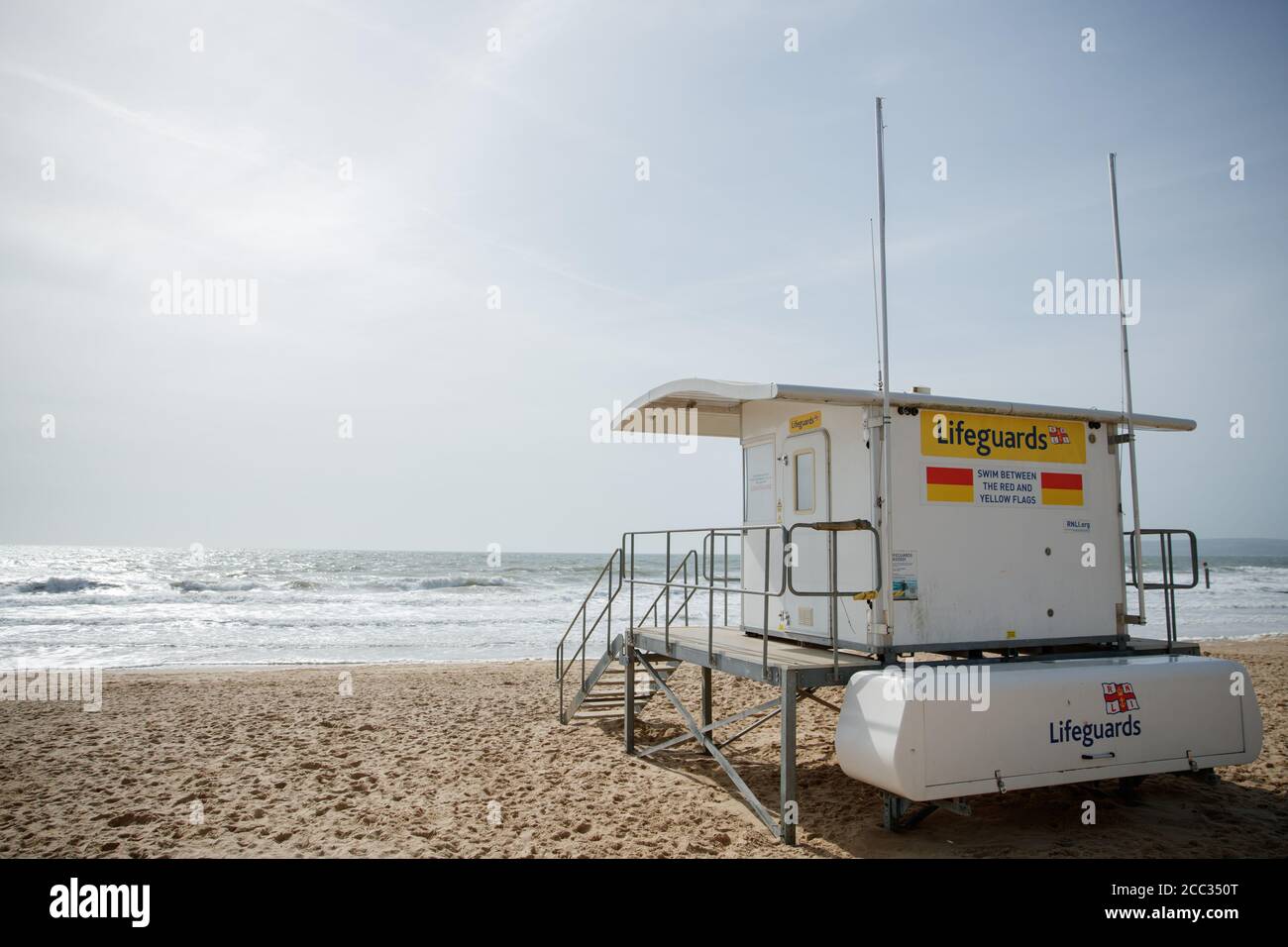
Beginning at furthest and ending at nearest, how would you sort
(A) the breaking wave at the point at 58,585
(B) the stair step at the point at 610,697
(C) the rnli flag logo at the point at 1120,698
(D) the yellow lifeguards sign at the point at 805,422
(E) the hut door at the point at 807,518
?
(A) the breaking wave at the point at 58,585, (B) the stair step at the point at 610,697, (D) the yellow lifeguards sign at the point at 805,422, (E) the hut door at the point at 807,518, (C) the rnli flag logo at the point at 1120,698

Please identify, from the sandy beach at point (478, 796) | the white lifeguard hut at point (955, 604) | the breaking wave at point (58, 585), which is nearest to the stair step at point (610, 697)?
the sandy beach at point (478, 796)

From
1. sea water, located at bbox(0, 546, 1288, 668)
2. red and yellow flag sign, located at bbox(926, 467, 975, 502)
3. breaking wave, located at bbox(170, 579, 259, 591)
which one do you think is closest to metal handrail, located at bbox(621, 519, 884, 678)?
red and yellow flag sign, located at bbox(926, 467, 975, 502)

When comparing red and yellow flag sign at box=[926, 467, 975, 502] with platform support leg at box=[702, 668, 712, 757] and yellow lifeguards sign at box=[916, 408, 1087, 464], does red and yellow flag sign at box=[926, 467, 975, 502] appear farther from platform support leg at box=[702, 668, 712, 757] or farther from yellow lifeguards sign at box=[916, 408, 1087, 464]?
platform support leg at box=[702, 668, 712, 757]

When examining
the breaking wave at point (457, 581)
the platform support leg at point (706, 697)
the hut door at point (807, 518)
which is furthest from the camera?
the breaking wave at point (457, 581)

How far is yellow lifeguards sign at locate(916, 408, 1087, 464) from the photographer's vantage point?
22.9ft

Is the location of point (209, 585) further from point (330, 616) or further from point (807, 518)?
point (807, 518)

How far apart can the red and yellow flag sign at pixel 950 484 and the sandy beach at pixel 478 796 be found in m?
2.60

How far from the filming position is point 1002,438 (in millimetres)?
7211

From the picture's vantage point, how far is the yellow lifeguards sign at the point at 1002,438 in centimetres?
696

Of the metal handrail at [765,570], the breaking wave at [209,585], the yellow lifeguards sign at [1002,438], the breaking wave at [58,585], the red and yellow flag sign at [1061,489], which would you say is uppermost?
the yellow lifeguards sign at [1002,438]

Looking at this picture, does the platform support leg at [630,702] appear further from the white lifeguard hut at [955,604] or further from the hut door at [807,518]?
the hut door at [807,518]

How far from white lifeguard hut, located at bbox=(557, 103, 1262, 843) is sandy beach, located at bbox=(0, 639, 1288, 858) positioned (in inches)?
18.6

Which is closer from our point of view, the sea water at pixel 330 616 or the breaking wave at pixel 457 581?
the sea water at pixel 330 616
